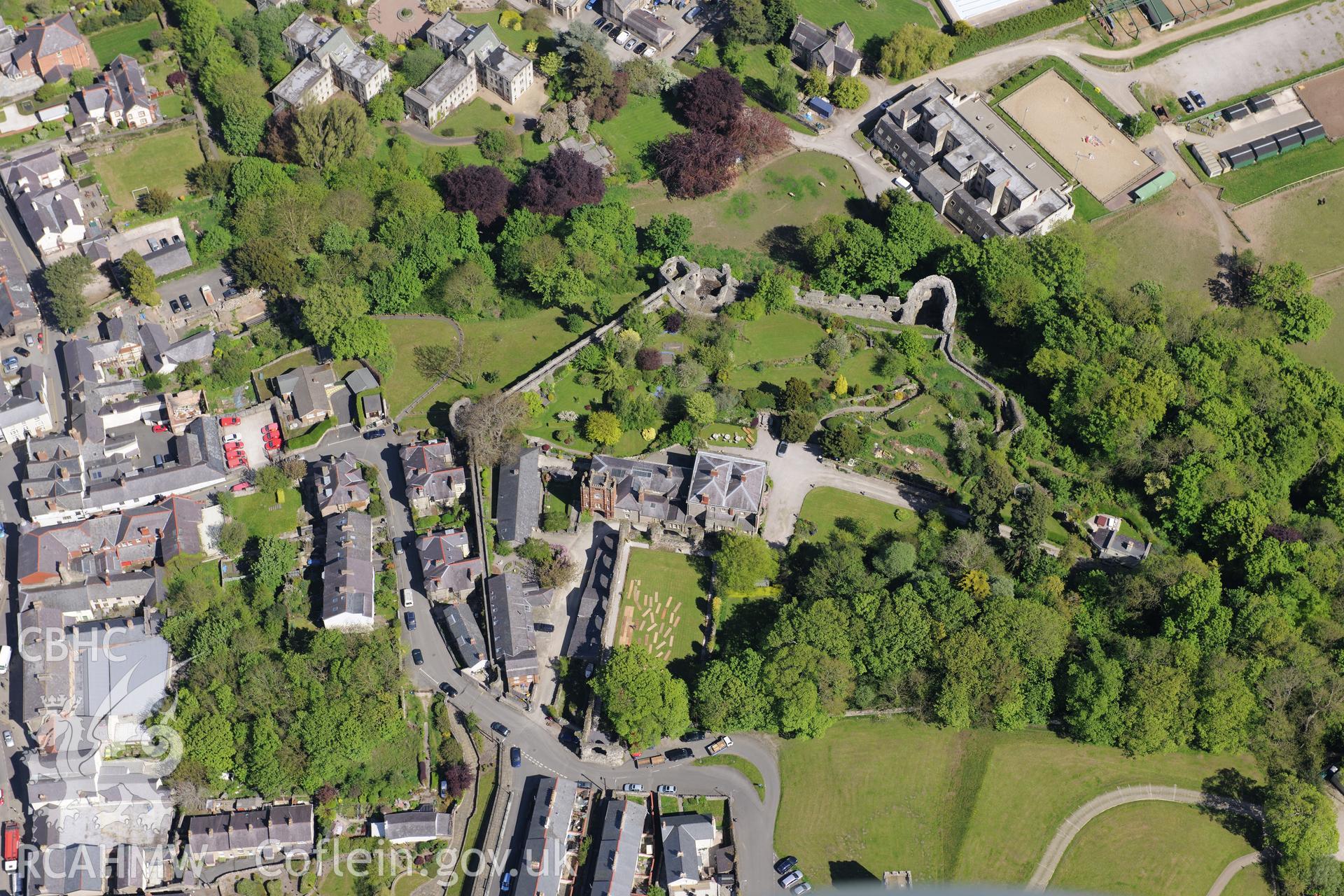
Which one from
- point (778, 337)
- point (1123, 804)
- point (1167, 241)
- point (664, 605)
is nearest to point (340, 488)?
point (664, 605)

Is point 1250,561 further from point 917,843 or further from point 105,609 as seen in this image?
point 105,609

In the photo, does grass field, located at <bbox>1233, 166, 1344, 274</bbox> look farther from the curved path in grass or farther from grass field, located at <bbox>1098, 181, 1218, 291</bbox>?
the curved path in grass

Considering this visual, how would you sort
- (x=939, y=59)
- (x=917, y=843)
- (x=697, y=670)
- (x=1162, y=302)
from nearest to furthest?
(x=917, y=843)
(x=697, y=670)
(x=1162, y=302)
(x=939, y=59)

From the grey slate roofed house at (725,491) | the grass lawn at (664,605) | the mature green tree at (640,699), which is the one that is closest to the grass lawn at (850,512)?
the grey slate roofed house at (725,491)

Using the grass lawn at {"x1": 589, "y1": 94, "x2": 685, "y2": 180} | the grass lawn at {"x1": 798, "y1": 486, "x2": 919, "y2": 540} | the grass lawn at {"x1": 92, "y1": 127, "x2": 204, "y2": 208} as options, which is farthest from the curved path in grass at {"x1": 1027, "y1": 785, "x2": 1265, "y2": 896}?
the grass lawn at {"x1": 92, "y1": 127, "x2": 204, "y2": 208}

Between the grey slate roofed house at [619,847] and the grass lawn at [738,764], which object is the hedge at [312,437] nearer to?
the grey slate roofed house at [619,847]

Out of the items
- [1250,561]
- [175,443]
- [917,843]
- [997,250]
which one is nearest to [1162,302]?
[997,250]

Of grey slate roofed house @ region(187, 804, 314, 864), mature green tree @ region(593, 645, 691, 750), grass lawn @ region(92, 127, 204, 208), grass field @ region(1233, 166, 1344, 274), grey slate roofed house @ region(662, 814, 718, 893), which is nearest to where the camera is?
grey slate roofed house @ region(662, 814, 718, 893)
